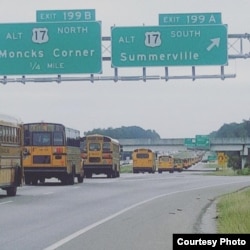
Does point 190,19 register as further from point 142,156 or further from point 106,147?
point 142,156

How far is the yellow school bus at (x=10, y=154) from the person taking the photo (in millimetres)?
26516

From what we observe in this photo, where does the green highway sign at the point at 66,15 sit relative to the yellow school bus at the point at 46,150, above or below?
above

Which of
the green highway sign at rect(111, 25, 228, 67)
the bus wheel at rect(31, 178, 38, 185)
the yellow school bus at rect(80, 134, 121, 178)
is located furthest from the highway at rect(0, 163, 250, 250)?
the yellow school bus at rect(80, 134, 121, 178)

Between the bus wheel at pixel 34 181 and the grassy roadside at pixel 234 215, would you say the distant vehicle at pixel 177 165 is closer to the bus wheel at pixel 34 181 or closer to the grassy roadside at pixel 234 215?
the bus wheel at pixel 34 181

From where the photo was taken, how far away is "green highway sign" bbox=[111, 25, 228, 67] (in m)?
32.1

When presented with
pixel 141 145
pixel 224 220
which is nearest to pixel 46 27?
pixel 224 220

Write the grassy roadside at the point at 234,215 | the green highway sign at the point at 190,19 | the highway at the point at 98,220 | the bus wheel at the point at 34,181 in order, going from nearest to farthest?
the highway at the point at 98,220
the grassy roadside at the point at 234,215
the green highway sign at the point at 190,19
the bus wheel at the point at 34,181

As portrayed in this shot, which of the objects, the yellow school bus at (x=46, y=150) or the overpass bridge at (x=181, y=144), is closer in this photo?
the yellow school bus at (x=46, y=150)

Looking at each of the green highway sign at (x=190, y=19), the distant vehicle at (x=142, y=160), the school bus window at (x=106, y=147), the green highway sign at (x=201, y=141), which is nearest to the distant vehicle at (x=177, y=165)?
the distant vehicle at (x=142, y=160)

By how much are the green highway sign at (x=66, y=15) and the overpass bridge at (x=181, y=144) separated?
8147 centimetres

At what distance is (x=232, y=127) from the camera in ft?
645

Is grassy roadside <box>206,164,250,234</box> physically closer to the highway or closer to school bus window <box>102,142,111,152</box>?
the highway

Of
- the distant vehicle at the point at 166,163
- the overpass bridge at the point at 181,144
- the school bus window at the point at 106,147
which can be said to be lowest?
the distant vehicle at the point at 166,163

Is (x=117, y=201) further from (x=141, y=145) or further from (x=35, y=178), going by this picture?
(x=141, y=145)
